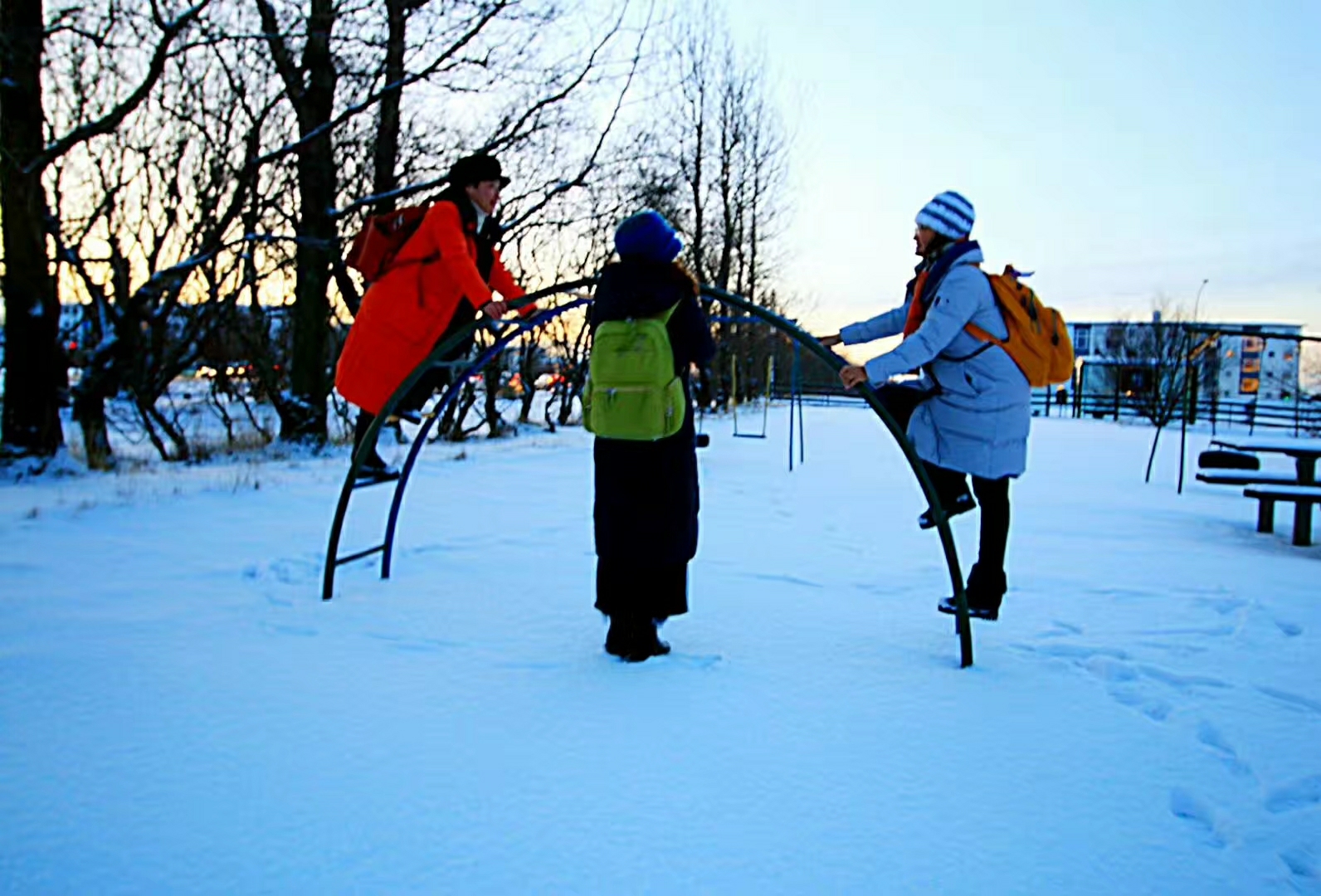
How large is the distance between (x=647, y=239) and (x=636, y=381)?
433 millimetres

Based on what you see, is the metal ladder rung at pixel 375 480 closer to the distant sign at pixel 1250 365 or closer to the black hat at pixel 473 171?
the black hat at pixel 473 171

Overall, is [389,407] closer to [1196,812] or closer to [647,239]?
[647,239]

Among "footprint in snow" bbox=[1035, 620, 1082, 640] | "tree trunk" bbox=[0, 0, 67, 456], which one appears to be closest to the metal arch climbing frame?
"footprint in snow" bbox=[1035, 620, 1082, 640]

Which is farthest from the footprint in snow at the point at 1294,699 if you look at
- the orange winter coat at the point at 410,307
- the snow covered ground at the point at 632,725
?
the orange winter coat at the point at 410,307

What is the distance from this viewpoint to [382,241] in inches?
148

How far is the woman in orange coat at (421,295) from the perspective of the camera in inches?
144

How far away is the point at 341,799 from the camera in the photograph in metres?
2.00

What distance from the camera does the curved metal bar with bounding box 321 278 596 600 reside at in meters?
3.51

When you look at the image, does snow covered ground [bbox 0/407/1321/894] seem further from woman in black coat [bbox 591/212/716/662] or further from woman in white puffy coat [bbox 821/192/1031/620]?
woman in white puffy coat [bbox 821/192/1031/620]

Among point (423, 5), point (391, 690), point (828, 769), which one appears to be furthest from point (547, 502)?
point (423, 5)

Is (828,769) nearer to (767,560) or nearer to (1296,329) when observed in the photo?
(767,560)

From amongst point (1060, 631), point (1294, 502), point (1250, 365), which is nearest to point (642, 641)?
point (1060, 631)

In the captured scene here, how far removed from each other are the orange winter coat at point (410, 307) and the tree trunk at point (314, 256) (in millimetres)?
5911

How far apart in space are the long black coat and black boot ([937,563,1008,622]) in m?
1.06
